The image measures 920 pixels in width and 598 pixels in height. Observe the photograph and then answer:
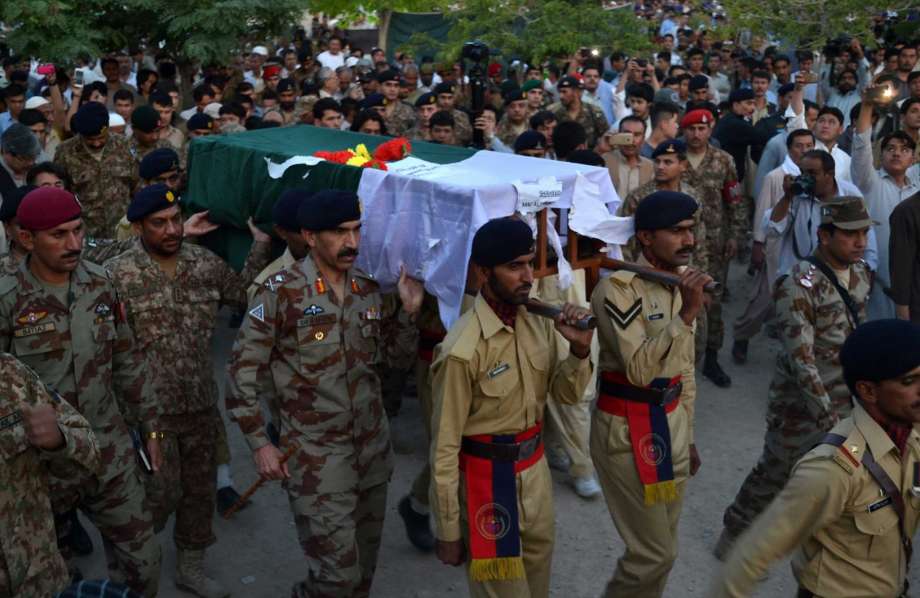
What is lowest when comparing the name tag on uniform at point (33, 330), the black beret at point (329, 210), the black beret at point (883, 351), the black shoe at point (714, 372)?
the black shoe at point (714, 372)

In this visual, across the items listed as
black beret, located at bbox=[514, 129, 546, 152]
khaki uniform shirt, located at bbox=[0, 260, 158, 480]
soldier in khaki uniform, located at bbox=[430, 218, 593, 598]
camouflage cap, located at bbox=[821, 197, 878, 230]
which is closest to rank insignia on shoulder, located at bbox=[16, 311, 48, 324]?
khaki uniform shirt, located at bbox=[0, 260, 158, 480]

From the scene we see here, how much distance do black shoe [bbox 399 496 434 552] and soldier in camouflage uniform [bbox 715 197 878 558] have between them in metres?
1.60

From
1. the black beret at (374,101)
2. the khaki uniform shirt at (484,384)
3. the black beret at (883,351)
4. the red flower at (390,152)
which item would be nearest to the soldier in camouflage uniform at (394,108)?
the black beret at (374,101)

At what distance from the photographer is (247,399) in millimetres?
4203

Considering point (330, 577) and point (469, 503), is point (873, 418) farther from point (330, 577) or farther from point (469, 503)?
point (330, 577)

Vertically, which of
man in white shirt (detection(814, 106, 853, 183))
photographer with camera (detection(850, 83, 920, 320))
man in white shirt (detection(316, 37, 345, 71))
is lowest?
man in white shirt (detection(316, 37, 345, 71))

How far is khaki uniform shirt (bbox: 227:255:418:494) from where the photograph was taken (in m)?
4.21

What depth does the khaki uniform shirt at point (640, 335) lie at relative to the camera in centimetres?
399

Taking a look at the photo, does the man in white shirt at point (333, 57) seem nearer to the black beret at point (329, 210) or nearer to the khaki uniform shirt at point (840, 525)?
the black beret at point (329, 210)

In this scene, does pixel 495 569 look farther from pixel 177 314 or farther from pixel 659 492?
pixel 177 314

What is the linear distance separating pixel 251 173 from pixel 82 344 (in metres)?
1.70

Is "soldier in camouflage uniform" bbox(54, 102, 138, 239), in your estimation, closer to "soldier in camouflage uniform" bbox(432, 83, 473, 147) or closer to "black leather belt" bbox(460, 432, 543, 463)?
"soldier in camouflage uniform" bbox(432, 83, 473, 147)

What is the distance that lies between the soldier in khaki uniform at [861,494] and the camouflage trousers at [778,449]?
168cm

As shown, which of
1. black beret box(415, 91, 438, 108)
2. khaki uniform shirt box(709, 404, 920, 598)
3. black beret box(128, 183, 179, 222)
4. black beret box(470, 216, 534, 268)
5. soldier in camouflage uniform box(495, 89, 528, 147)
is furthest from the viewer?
black beret box(415, 91, 438, 108)
